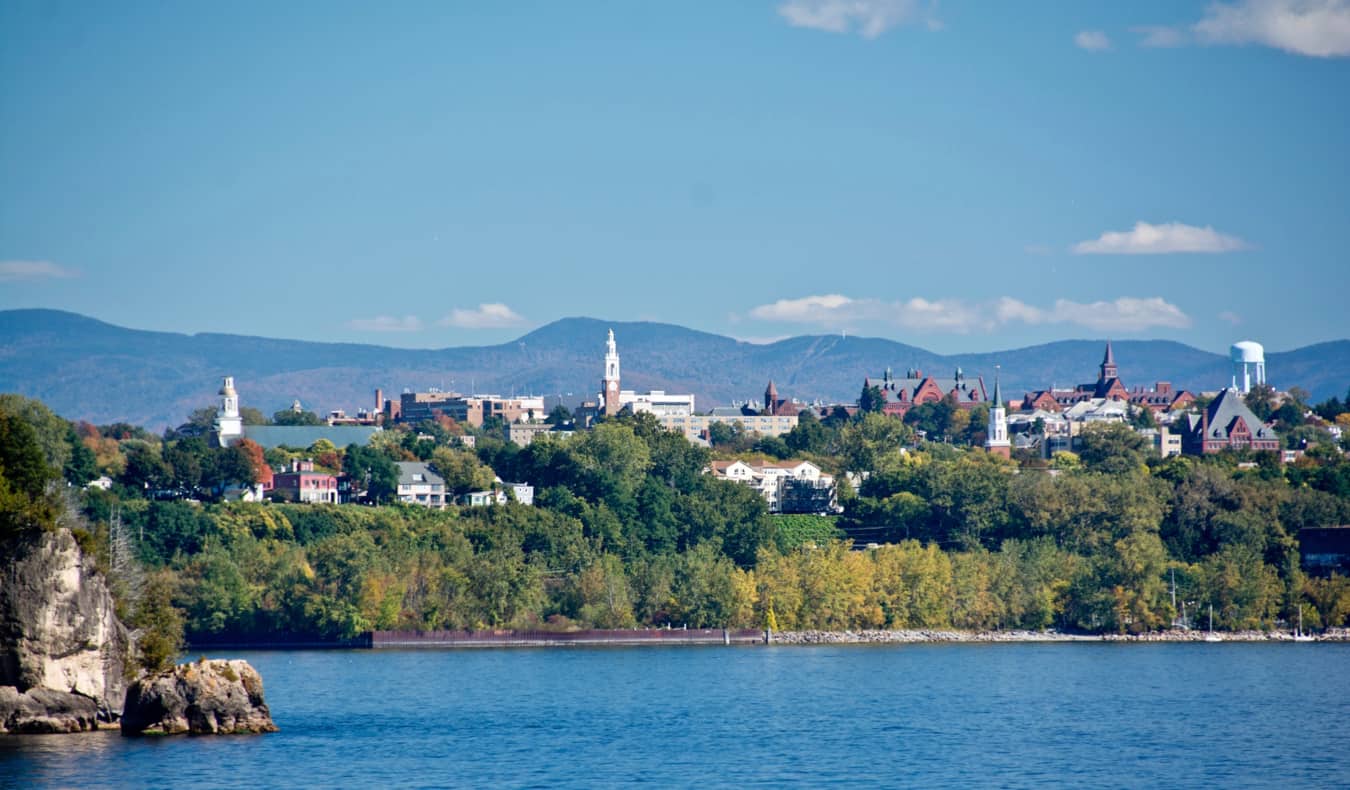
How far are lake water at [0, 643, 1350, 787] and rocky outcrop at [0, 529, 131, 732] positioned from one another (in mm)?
1274

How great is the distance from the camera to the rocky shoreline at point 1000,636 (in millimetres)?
96875

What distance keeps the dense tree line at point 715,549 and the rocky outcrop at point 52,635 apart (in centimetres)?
3538

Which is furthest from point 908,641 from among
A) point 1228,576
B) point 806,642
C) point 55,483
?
point 55,483

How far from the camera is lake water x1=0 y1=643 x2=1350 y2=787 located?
151 feet

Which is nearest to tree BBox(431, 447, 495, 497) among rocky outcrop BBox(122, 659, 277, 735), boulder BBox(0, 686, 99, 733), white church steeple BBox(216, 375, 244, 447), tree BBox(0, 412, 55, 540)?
white church steeple BBox(216, 375, 244, 447)

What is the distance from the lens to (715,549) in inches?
4370

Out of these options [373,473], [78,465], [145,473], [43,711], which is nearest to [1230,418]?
[373,473]

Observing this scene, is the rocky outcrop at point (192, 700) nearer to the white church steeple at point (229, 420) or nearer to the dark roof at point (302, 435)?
the white church steeple at point (229, 420)

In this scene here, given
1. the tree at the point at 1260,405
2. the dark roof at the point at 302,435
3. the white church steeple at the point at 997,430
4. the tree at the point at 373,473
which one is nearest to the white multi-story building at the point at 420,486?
the tree at the point at 373,473

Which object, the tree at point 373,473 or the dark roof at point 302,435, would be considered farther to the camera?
the dark roof at point 302,435

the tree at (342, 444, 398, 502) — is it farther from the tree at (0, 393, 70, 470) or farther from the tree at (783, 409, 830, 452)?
the tree at (783, 409, 830, 452)

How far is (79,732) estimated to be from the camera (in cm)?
4919

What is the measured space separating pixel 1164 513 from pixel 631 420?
4464 cm

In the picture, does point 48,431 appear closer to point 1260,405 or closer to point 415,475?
point 415,475
